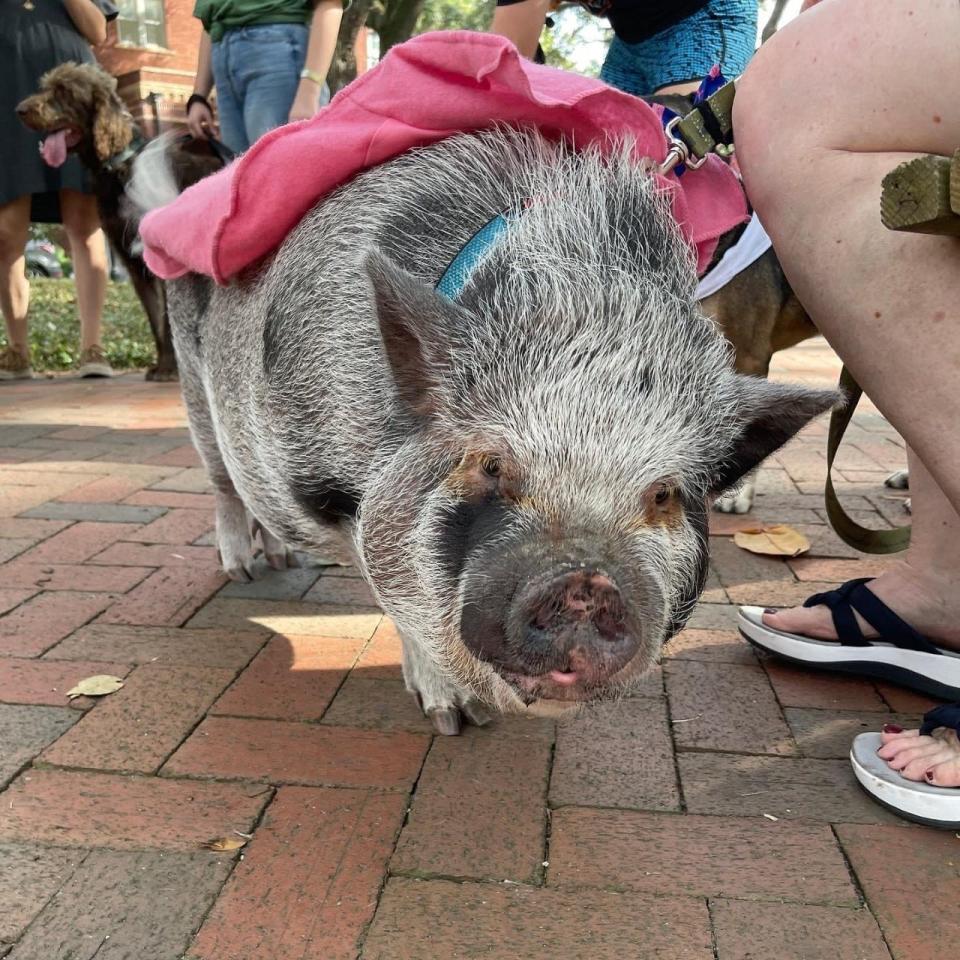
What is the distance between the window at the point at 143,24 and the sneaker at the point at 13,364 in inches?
806

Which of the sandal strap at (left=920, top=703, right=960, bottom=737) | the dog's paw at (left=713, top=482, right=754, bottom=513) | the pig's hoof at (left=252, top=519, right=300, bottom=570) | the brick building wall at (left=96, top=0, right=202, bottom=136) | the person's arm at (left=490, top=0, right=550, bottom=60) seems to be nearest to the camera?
the sandal strap at (left=920, top=703, right=960, bottom=737)

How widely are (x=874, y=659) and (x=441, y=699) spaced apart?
119cm

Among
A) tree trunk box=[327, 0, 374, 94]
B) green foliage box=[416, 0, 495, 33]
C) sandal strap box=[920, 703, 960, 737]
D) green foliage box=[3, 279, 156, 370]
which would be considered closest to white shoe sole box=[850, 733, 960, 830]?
sandal strap box=[920, 703, 960, 737]

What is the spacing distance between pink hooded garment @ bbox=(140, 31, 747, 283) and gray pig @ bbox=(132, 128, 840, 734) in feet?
0.17

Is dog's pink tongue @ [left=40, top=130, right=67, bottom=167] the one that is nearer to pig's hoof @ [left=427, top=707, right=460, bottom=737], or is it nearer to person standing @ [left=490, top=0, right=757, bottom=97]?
person standing @ [left=490, top=0, right=757, bottom=97]

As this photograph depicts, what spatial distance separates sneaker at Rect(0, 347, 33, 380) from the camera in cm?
747

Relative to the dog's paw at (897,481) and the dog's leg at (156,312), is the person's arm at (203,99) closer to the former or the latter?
the dog's leg at (156,312)

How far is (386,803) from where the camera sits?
7.29 feet

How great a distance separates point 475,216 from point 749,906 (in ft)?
4.88

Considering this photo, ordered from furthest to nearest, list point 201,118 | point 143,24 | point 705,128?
point 143,24, point 201,118, point 705,128

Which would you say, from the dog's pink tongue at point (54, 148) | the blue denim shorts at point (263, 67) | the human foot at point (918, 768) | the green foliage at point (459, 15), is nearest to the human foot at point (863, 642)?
the human foot at point (918, 768)

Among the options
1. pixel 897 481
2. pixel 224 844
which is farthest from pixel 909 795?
pixel 897 481

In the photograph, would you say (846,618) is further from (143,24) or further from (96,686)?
(143,24)

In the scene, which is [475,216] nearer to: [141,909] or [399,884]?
[399,884]
